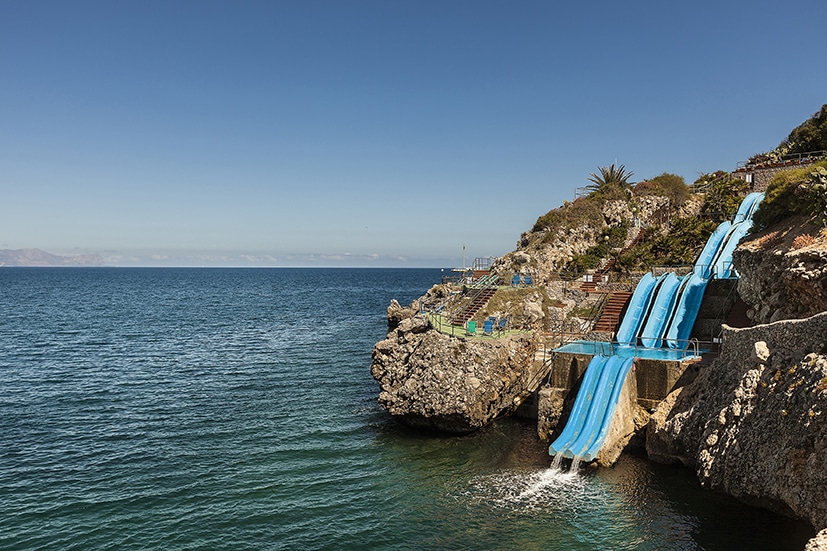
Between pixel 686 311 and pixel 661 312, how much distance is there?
53.0 inches

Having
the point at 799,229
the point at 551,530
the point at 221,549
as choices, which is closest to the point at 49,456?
the point at 221,549

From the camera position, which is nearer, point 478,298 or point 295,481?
point 295,481

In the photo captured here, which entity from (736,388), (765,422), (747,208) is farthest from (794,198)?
(747,208)

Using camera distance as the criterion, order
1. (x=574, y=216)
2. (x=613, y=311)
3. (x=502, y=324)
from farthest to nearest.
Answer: (x=574, y=216) < (x=613, y=311) < (x=502, y=324)

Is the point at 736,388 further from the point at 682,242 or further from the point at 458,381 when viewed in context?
the point at 682,242

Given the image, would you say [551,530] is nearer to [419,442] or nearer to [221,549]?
[419,442]

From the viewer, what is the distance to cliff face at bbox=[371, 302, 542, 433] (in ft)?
83.1

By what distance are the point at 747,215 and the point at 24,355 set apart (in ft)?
207

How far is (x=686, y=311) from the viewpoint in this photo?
99.0 feet

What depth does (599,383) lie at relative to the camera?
2447 cm

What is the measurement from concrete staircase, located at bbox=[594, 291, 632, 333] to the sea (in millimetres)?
9992

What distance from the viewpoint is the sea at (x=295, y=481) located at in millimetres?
17047

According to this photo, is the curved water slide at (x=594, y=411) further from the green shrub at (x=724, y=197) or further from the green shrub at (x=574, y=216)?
the green shrub at (x=724, y=197)

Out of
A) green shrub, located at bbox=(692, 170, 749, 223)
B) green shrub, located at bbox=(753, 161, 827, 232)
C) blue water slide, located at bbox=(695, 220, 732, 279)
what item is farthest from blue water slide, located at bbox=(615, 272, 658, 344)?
green shrub, located at bbox=(692, 170, 749, 223)
